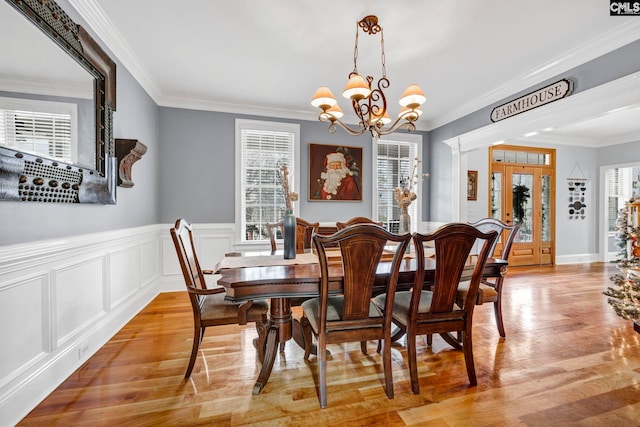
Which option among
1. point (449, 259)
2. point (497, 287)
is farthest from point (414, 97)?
point (497, 287)

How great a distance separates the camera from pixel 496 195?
5512 millimetres

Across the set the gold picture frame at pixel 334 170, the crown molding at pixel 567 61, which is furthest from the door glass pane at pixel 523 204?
the gold picture frame at pixel 334 170

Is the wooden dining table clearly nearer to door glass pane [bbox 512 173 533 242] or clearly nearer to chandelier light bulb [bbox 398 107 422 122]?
chandelier light bulb [bbox 398 107 422 122]

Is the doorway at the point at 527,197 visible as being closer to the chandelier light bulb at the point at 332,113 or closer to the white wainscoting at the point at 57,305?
the chandelier light bulb at the point at 332,113

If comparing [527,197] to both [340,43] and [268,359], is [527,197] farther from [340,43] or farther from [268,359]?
[268,359]

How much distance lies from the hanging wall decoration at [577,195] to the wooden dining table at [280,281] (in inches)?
221

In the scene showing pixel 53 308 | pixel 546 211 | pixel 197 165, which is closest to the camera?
pixel 53 308

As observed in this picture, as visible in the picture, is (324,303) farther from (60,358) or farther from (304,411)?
(60,358)

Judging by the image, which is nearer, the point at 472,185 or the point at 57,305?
the point at 57,305

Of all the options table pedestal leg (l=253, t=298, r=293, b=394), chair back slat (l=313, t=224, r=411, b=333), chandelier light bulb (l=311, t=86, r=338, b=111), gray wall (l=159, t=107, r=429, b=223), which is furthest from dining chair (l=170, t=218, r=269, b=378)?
gray wall (l=159, t=107, r=429, b=223)

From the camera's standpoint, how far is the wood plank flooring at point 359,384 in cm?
156

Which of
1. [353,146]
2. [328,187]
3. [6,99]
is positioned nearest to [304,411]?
[6,99]

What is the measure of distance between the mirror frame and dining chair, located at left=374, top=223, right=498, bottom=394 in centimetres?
215

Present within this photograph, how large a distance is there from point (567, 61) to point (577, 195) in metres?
4.52
